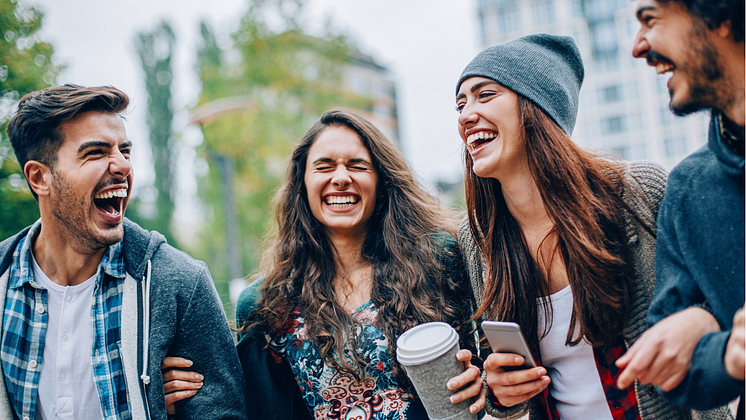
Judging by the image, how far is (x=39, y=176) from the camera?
263cm

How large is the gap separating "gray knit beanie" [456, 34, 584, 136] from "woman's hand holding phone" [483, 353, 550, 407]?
1.11m

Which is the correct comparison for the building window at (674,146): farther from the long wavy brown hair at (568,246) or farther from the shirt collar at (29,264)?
the shirt collar at (29,264)

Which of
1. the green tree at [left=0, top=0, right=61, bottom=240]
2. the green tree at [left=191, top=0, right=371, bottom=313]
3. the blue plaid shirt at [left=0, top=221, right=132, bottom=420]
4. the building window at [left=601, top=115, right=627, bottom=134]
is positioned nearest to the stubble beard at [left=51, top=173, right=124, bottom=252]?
the blue plaid shirt at [left=0, top=221, right=132, bottom=420]

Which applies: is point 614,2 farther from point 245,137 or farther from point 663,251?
point 663,251

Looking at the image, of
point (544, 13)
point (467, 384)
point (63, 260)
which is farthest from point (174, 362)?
point (544, 13)

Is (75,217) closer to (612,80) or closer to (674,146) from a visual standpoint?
(674,146)

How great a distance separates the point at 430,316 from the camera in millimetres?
2744

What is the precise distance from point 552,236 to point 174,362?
1.89m

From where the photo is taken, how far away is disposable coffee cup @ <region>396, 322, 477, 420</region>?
1.92 meters

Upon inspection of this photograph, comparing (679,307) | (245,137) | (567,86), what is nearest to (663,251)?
(679,307)

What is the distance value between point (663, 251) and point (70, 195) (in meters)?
2.58

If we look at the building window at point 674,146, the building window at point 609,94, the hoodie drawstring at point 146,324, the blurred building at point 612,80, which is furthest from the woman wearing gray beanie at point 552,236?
the building window at point 609,94

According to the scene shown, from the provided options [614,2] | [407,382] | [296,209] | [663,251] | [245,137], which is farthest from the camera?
[614,2]

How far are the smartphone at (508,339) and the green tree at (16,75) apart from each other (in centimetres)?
355
